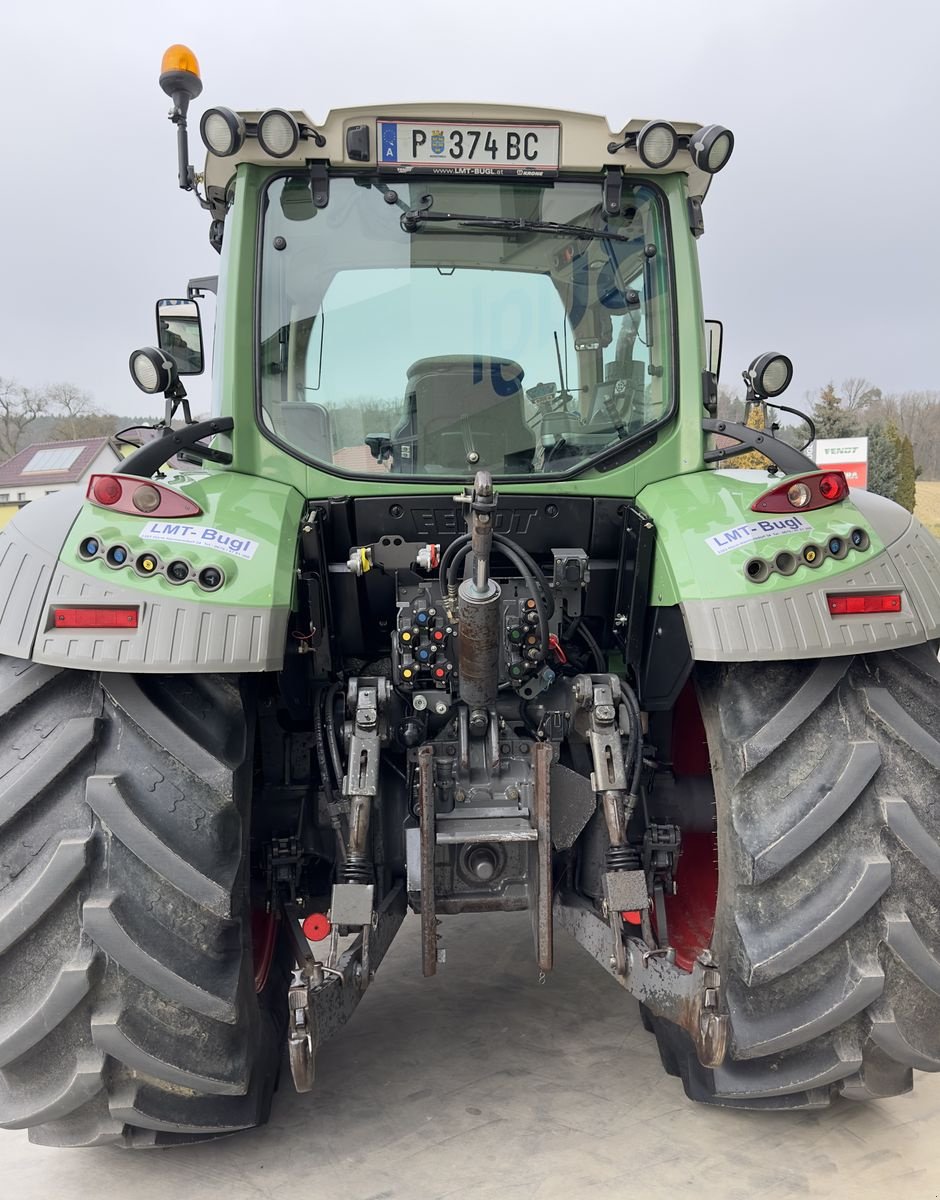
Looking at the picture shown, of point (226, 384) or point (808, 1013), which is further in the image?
point (226, 384)

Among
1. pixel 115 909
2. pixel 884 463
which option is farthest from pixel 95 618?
pixel 884 463

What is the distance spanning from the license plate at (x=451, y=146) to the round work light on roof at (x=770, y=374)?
96cm

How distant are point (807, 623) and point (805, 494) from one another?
0.41 metres

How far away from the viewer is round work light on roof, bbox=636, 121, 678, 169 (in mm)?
2850

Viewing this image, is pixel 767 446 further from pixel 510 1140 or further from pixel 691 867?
pixel 510 1140

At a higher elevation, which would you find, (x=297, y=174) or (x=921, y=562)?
(x=297, y=174)

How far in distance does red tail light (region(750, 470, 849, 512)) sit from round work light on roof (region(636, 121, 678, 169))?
1.07m

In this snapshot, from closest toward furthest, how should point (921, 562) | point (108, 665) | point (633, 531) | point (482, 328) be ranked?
point (108, 665) < point (921, 562) < point (633, 531) < point (482, 328)

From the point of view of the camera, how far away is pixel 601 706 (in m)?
2.62

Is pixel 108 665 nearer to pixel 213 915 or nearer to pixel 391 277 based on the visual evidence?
pixel 213 915

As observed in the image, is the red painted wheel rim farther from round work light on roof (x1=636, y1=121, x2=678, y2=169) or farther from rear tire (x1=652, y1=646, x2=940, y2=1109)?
round work light on roof (x1=636, y1=121, x2=678, y2=169)

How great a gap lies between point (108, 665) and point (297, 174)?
5.32 ft

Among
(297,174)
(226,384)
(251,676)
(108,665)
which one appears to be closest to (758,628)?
(251,676)

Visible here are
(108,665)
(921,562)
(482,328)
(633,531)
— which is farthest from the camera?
(482,328)
